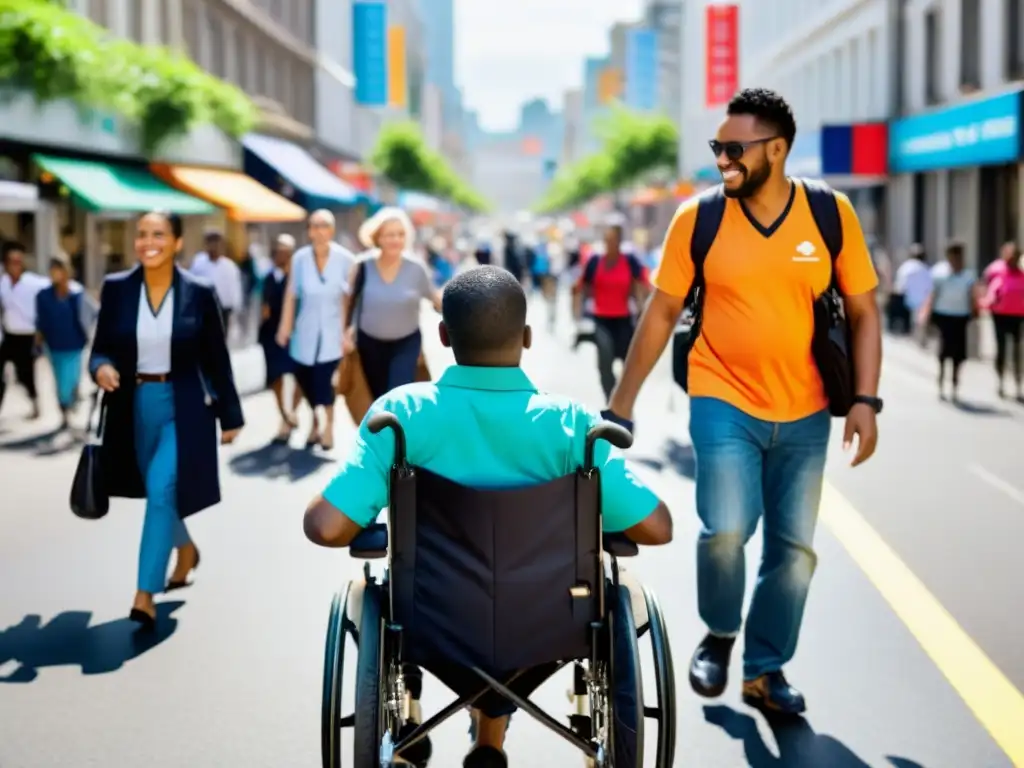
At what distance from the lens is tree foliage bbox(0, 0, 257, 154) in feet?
73.4

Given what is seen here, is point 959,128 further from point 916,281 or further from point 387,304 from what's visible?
point 387,304

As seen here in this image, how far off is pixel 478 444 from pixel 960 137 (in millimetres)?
28089

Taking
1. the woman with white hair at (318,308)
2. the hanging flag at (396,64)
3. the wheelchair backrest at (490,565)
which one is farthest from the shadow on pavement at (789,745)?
the hanging flag at (396,64)

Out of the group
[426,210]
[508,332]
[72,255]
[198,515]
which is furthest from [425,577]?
[426,210]

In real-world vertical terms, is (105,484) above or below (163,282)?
below

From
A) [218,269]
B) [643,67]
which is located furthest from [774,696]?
[643,67]

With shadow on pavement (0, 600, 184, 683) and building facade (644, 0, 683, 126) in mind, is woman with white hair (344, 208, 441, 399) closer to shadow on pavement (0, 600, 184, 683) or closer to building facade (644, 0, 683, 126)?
shadow on pavement (0, 600, 184, 683)

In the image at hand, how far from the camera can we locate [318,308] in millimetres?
12352

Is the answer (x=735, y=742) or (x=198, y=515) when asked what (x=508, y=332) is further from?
(x=198, y=515)

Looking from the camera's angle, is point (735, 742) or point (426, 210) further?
point (426, 210)

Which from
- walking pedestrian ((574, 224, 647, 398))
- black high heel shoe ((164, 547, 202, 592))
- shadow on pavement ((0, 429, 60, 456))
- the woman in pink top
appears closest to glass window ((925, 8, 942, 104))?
the woman in pink top

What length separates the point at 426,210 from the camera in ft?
319

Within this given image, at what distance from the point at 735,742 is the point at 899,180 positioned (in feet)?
116

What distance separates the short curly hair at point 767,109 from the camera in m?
5.19
